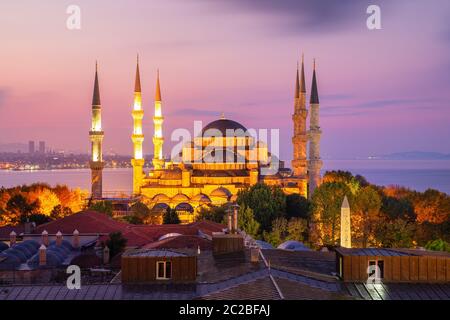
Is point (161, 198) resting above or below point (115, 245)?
above

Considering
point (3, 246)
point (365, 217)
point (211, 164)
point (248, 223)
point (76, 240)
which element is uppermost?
point (211, 164)

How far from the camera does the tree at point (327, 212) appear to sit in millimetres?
36731

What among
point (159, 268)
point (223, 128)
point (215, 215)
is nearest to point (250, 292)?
point (159, 268)

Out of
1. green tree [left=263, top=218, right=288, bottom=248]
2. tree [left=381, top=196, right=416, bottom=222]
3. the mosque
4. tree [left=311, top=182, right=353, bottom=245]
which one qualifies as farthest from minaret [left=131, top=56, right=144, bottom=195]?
tree [left=381, top=196, right=416, bottom=222]

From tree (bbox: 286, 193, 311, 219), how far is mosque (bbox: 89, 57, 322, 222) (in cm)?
914

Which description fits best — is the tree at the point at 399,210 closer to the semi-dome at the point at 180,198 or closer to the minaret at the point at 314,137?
the minaret at the point at 314,137

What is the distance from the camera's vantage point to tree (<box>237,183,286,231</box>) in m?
40.2

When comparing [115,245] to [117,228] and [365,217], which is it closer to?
[117,228]

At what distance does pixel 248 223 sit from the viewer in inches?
1380

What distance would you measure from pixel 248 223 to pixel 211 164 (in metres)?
24.6

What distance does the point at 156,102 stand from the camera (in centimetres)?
6322

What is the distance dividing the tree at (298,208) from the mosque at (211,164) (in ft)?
30.0

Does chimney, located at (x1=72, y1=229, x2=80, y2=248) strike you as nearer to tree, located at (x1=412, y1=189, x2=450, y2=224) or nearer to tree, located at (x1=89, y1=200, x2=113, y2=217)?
tree, located at (x1=89, y1=200, x2=113, y2=217)
